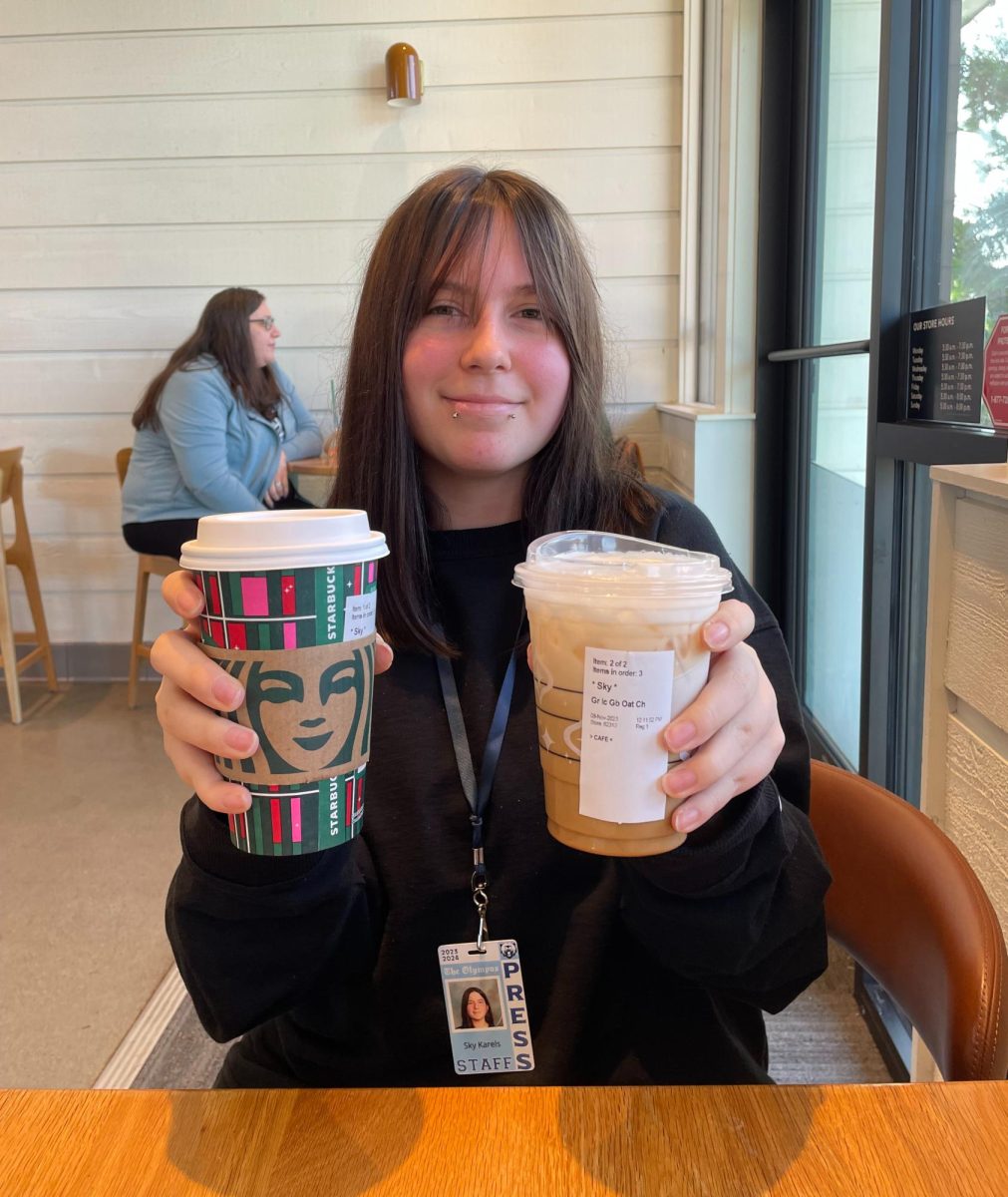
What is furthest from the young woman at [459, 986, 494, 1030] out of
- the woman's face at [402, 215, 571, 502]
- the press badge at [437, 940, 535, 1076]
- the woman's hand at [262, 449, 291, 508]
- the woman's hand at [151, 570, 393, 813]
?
the woman's hand at [262, 449, 291, 508]

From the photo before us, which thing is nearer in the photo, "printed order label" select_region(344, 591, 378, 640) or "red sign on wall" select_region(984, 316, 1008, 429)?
"printed order label" select_region(344, 591, 378, 640)

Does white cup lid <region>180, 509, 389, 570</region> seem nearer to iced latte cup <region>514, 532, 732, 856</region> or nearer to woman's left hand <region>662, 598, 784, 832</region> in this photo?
iced latte cup <region>514, 532, 732, 856</region>

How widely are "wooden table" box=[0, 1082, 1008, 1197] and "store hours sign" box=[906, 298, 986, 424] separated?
3.80 ft

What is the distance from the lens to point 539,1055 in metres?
0.95

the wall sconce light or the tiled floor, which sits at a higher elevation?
the wall sconce light

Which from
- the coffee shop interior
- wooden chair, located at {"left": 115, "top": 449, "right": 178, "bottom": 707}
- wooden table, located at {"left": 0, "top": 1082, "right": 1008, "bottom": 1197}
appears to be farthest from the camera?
wooden chair, located at {"left": 115, "top": 449, "right": 178, "bottom": 707}

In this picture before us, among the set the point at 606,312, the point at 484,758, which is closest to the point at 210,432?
the point at 606,312

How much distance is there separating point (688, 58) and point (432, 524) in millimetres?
3213

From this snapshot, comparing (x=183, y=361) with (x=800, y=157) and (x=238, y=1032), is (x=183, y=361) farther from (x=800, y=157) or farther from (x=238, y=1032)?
(x=238, y=1032)

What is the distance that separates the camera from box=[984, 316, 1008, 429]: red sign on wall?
120cm

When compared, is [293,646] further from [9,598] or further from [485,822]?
[9,598]

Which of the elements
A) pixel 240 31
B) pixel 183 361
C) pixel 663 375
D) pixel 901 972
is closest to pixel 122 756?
pixel 183 361

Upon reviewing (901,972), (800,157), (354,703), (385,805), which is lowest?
(901,972)

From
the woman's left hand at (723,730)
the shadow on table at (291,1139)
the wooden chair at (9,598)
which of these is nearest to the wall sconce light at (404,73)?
the wooden chair at (9,598)
